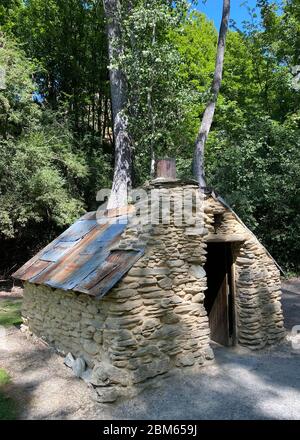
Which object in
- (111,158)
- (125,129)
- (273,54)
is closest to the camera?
(125,129)

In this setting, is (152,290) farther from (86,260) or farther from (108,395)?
(108,395)

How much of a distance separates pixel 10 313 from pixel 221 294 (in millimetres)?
5973

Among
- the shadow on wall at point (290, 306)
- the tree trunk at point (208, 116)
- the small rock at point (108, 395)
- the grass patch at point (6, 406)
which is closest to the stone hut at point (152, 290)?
the small rock at point (108, 395)

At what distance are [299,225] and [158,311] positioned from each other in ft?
32.7

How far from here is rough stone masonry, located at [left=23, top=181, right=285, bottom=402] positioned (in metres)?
5.25

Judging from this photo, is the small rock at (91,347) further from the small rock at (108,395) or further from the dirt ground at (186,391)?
the small rock at (108,395)

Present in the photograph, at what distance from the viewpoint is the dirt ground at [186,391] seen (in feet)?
16.0

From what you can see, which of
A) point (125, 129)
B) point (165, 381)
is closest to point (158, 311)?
point (165, 381)

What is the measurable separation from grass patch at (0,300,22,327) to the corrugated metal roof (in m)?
2.04

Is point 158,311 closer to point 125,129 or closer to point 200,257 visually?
point 200,257

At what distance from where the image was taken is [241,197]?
13047 mm

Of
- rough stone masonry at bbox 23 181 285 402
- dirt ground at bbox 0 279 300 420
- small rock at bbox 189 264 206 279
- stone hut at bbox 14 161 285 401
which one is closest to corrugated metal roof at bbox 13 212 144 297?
stone hut at bbox 14 161 285 401

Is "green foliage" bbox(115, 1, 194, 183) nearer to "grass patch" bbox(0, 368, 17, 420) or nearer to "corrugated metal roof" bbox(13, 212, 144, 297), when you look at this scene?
"corrugated metal roof" bbox(13, 212, 144, 297)

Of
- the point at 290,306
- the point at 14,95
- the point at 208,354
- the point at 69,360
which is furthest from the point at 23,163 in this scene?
the point at 290,306
